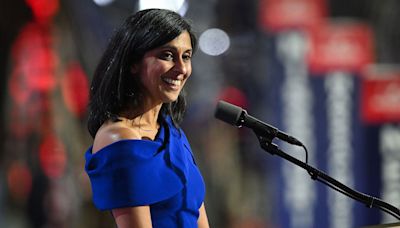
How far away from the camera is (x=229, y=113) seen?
4.18ft

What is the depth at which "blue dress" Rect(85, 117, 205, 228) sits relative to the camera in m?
1.17

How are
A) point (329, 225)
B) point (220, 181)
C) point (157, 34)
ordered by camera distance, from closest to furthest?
point (157, 34) → point (329, 225) → point (220, 181)

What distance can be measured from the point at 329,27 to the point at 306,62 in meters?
0.26

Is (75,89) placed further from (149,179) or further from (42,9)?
(149,179)

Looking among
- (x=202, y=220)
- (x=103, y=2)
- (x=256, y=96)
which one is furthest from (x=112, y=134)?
(x=103, y=2)

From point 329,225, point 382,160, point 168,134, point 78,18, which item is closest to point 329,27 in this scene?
point 382,160

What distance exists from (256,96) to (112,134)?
11.4ft

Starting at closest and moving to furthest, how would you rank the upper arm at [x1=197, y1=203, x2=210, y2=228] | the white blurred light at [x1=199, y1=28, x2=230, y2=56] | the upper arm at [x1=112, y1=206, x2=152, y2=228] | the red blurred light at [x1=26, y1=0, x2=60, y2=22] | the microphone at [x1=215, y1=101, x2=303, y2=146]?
the upper arm at [x1=112, y1=206, x2=152, y2=228] → the microphone at [x1=215, y1=101, x2=303, y2=146] → the upper arm at [x1=197, y1=203, x2=210, y2=228] → the red blurred light at [x1=26, y1=0, x2=60, y2=22] → the white blurred light at [x1=199, y1=28, x2=230, y2=56]

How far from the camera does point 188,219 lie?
4.12 ft

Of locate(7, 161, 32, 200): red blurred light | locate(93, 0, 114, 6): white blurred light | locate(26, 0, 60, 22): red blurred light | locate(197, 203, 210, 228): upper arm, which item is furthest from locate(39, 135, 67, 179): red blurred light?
locate(197, 203, 210, 228): upper arm

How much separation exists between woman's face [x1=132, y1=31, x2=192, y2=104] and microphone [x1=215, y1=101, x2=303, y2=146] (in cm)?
9

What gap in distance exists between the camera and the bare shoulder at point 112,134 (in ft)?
3.92

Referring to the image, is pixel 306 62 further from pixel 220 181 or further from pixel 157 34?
pixel 157 34

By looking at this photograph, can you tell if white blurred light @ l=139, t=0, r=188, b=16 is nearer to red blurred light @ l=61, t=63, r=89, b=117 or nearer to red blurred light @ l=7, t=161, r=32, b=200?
red blurred light @ l=61, t=63, r=89, b=117
